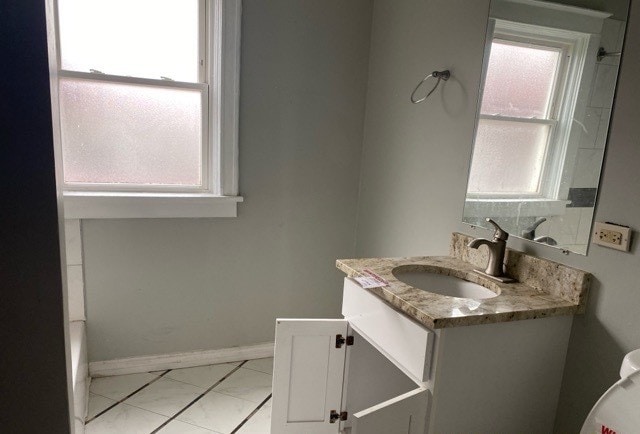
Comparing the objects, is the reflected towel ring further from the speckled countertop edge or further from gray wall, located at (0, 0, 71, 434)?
gray wall, located at (0, 0, 71, 434)

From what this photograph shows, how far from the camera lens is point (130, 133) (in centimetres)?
209

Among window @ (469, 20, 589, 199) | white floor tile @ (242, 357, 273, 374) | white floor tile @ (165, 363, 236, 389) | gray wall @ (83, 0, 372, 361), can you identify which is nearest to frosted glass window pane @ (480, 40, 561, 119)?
window @ (469, 20, 589, 199)

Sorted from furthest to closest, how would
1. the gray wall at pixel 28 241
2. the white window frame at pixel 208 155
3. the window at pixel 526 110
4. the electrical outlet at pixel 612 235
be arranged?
the white window frame at pixel 208 155 → the window at pixel 526 110 → the electrical outlet at pixel 612 235 → the gray wall at pixel 28 241

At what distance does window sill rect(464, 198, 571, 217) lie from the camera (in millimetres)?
1369

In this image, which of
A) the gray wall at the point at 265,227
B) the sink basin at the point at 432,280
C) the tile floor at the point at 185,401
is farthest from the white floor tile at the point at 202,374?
the sink basin at the point at 432,280

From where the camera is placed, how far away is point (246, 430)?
188 centimetres

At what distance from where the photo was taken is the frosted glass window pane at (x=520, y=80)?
1.40 metres

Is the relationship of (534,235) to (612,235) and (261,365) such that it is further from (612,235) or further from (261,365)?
(261,365)

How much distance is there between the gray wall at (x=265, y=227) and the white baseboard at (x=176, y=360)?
0.12ft

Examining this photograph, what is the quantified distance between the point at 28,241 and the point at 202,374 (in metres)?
1.64

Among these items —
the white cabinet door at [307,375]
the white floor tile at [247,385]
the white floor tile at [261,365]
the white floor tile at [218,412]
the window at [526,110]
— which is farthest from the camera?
the white floor tile at [261,365]

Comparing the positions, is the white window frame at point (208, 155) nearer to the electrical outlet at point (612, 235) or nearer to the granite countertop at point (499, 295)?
the granite countertop at point (499, 295)

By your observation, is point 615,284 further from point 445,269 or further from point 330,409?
point 330,409

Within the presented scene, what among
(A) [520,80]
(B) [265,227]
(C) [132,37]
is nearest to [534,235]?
(A) [520,80]
